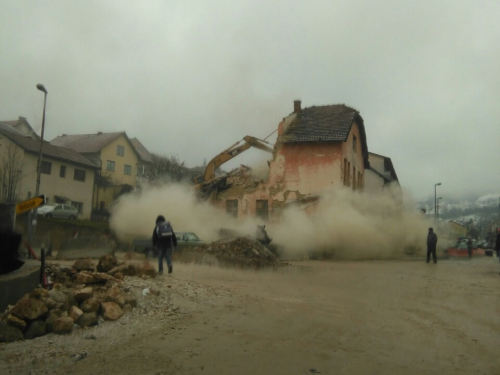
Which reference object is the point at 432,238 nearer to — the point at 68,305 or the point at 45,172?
the point at 68,305

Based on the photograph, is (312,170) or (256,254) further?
(312,170)

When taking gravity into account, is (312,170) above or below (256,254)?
above

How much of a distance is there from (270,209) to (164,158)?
26.9m

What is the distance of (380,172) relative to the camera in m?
53.7

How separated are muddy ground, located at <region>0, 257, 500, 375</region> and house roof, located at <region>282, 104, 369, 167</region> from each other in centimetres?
2174

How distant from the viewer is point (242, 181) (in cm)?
3509

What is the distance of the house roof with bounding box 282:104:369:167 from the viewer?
32.9 meters

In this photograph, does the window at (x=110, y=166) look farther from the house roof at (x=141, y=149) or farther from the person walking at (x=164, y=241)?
the person walking at (x=164, y=241)

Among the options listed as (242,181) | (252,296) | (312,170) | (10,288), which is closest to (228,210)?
(242,181)

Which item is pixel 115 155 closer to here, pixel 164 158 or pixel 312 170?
pixel 164 158

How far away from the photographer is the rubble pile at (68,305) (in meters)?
6.93

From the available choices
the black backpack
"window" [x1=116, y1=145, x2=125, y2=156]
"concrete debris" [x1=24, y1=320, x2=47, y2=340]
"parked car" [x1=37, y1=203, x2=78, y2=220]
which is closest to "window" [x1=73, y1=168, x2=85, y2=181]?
"parked car" [x1=37, y1=203, x2=78, y2=220]

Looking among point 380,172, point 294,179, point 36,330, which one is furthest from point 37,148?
point 380,172

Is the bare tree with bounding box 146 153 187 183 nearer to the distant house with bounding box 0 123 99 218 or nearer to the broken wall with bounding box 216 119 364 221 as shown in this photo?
the distant house with bounding box 0 123 99 218
